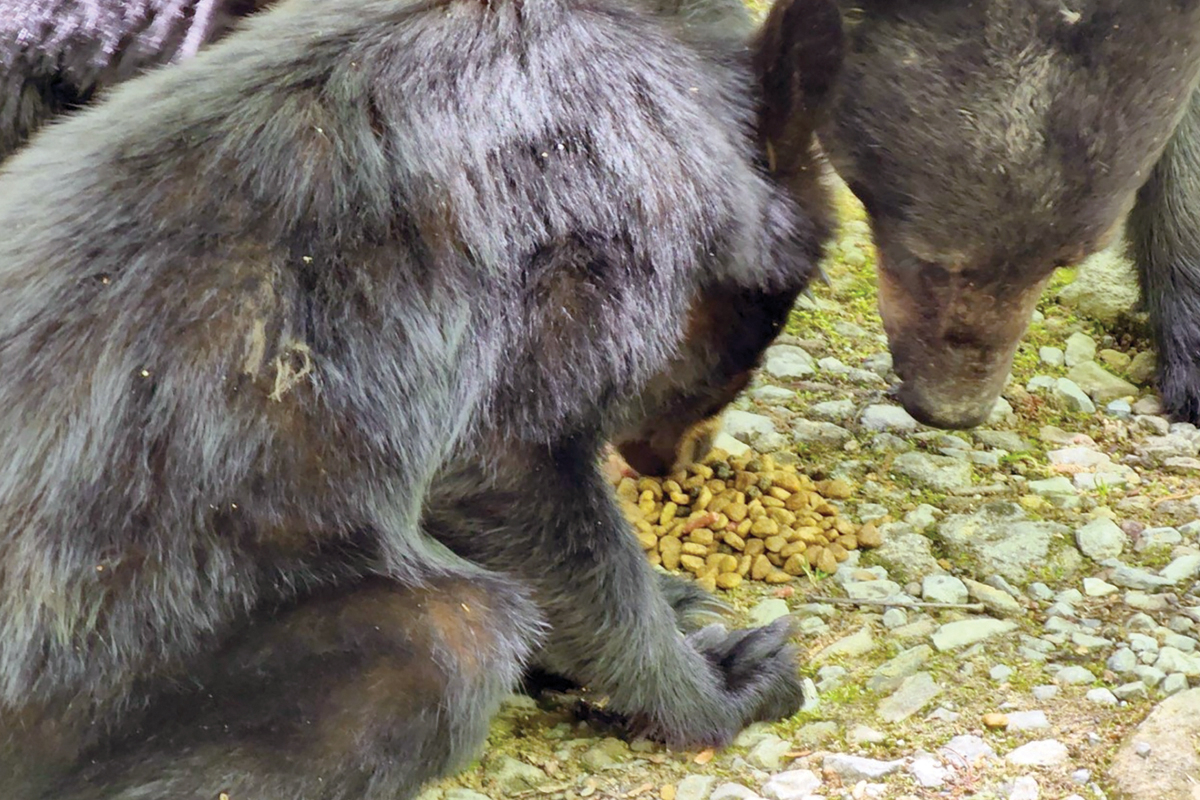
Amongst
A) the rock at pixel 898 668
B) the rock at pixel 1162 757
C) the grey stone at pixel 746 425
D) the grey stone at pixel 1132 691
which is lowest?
the grey stone at pixel 746 425

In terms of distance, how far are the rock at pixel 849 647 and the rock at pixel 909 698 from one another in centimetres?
17

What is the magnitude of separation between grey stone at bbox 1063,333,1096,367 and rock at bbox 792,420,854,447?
84 centimetres

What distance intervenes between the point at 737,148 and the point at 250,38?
3.16 feet

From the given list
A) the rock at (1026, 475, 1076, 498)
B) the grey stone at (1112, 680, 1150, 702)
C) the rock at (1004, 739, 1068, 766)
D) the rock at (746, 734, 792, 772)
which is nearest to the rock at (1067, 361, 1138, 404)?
the rock at (1026, 475, 1076, 498)

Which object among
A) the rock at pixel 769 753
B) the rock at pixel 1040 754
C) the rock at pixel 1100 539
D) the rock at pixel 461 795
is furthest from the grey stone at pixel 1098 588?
the rock at pixel 461 795

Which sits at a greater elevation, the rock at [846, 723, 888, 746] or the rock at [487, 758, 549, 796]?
the rock at [487, 758, 549, 796]

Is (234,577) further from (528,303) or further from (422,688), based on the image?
(528,303)

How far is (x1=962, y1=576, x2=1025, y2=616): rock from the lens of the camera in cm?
327

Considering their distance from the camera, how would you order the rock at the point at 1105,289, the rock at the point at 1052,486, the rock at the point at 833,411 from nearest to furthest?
1. the rock at the point at 1052,486
2. the rock at the point at 833,411
3. the rock at the point at 1105,289

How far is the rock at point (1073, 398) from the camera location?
165 inches

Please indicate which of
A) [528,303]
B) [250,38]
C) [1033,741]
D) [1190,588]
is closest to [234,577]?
[528,303]

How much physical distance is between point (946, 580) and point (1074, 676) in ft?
1.51

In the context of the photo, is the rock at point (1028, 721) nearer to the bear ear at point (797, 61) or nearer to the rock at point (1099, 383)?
the bear ear at point (797, 61)

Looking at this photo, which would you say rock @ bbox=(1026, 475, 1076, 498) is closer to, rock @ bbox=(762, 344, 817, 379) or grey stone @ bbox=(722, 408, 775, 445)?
grey stone @ bbox=(722, 408, 775, 445)
